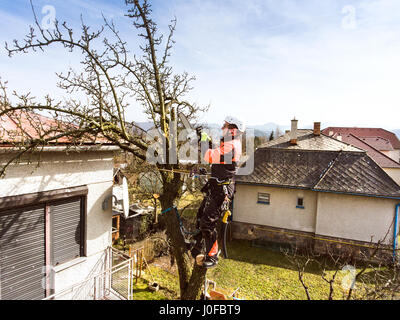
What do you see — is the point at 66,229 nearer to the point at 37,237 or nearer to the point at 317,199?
the point at 37,237

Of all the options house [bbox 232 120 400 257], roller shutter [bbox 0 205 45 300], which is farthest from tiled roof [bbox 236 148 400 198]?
roller shutter [bbox 0 205 45 300]

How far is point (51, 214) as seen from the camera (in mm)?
5902

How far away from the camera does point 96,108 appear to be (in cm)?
671

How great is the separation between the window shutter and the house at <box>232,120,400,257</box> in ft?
37.3

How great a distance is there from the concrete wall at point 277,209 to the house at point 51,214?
10.9m

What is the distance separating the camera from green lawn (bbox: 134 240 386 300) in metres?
10.7

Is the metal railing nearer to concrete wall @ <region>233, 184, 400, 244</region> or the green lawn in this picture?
the green lawn

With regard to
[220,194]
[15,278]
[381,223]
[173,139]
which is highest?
[173,139]

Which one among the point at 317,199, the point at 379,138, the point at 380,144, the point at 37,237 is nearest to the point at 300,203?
the point at 317,199

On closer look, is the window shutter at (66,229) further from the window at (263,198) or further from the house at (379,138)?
the house at (379,138)
